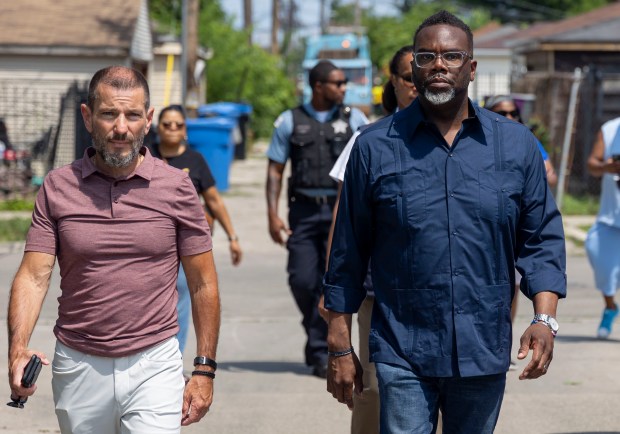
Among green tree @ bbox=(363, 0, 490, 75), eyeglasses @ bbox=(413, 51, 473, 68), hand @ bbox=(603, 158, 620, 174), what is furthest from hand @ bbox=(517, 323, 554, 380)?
green tree @ bbox=(363, 0, 490, 75)

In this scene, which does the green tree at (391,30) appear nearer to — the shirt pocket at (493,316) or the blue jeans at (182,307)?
the blue jeans at (182,307)

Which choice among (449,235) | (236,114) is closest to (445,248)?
(449,235)

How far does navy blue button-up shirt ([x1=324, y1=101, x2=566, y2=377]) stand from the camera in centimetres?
394

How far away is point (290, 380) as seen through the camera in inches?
324

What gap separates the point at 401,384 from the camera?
400 centimetres

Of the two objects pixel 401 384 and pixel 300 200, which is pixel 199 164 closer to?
pixel 300 200

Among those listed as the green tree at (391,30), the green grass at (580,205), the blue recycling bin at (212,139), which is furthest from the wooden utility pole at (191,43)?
the green tree at (391,30)

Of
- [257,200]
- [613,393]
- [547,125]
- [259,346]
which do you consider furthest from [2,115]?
[613,393]

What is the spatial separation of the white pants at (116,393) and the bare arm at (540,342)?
1.22 meters

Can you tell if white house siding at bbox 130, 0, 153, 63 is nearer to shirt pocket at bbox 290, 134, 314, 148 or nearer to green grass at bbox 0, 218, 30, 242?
green grass at bbox 0, 218, 30, 242

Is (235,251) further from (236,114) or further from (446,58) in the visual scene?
(236,114)

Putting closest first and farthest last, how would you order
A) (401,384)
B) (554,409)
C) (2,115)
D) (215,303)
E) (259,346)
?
(401,384) < (215,303) < (554,409) < (259,346) < (2,115)

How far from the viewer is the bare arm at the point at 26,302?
403 centimetres

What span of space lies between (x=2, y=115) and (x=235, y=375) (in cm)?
1626
